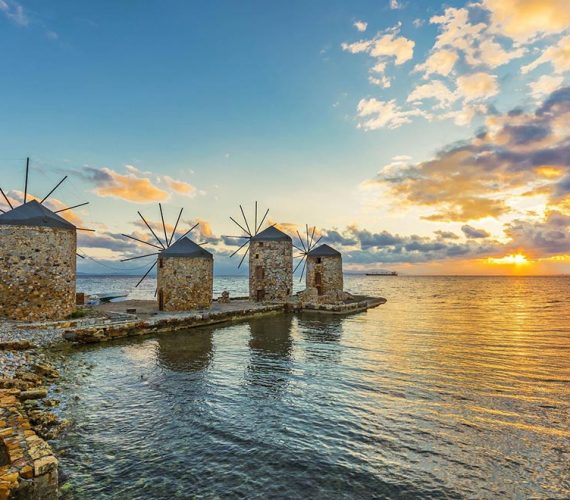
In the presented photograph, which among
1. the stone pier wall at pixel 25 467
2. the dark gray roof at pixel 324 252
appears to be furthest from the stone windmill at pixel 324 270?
the stone pier wall at pixel 25 467

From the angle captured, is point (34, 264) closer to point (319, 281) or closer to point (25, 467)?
point (25, 467)

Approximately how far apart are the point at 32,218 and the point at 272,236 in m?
18.6

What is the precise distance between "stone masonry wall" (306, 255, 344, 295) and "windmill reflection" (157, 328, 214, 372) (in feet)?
57.6

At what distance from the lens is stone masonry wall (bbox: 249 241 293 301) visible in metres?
31.7

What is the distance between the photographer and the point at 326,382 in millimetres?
10484

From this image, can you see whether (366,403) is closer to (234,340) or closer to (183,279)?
(234,340)

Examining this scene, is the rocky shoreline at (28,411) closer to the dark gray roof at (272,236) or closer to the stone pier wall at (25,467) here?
the stone pier wall at (25,467)

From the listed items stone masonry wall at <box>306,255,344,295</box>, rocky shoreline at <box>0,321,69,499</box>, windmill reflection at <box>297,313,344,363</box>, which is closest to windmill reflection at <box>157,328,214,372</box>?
rocky shoreline at <box>0,321,69,499</box>

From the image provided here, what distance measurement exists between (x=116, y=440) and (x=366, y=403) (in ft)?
18.7

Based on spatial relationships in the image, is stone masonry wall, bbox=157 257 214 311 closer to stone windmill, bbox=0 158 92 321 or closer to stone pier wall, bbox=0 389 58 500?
stone windmill, bbox=0 158 92 321

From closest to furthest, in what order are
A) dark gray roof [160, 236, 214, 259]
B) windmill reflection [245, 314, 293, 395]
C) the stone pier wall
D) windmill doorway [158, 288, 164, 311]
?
the stone pier wall → windmill reflection [245, 314, 293, 395] → windmill doorway [158, 288, 164, 311] → dark gray roof [160, 236, 214, 259]

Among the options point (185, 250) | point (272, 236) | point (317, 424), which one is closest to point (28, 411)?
point (317, 424)

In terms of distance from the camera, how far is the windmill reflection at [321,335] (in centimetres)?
1423

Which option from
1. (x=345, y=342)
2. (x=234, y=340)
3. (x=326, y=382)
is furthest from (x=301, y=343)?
(x=326, y=382)
